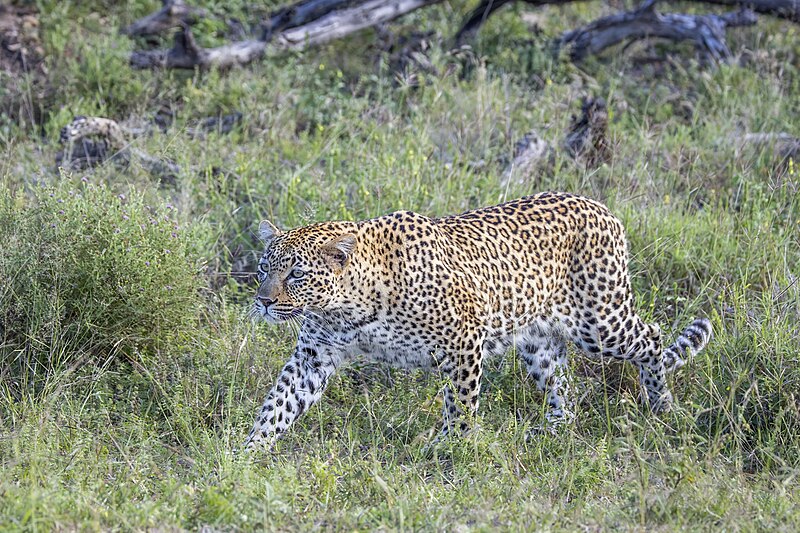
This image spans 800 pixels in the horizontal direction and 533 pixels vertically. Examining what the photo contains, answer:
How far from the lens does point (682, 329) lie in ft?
24.0

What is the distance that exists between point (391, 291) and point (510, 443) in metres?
1.00

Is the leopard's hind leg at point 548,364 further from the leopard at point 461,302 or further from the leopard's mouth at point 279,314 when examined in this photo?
the leopard's mouth at point 279,314

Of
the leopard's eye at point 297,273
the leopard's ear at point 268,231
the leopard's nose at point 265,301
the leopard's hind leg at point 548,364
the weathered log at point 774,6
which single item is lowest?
the leopard's hind leg at point 548,364

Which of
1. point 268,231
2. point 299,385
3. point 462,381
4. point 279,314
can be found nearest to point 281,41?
point 268,231

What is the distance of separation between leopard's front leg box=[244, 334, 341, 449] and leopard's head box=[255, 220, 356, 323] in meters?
0.35

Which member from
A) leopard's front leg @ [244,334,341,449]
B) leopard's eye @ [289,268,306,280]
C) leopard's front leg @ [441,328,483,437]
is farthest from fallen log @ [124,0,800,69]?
leopard's front leg @ [441,328,483,437]

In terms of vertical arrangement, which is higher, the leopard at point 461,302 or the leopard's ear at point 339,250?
the leopard's ear at point 339,250

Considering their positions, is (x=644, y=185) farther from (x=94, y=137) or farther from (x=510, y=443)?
(x=94, y=137)

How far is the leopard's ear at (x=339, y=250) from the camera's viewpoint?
233 inches

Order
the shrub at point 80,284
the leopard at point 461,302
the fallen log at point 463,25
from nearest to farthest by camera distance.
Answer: the leopard at point 461,302
the shrub at point 80,284
the fallen log at point 463,25

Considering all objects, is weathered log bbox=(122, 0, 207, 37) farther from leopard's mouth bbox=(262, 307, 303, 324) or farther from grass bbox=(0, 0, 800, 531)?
leopard's mouth bbox=(262, 307, 303, 324)

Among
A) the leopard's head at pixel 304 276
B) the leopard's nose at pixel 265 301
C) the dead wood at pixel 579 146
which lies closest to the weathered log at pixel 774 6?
the dead wood at pixel 579 146

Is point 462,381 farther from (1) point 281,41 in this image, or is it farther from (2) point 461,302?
(1) point 281,41

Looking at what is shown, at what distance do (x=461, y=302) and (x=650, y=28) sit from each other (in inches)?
241
